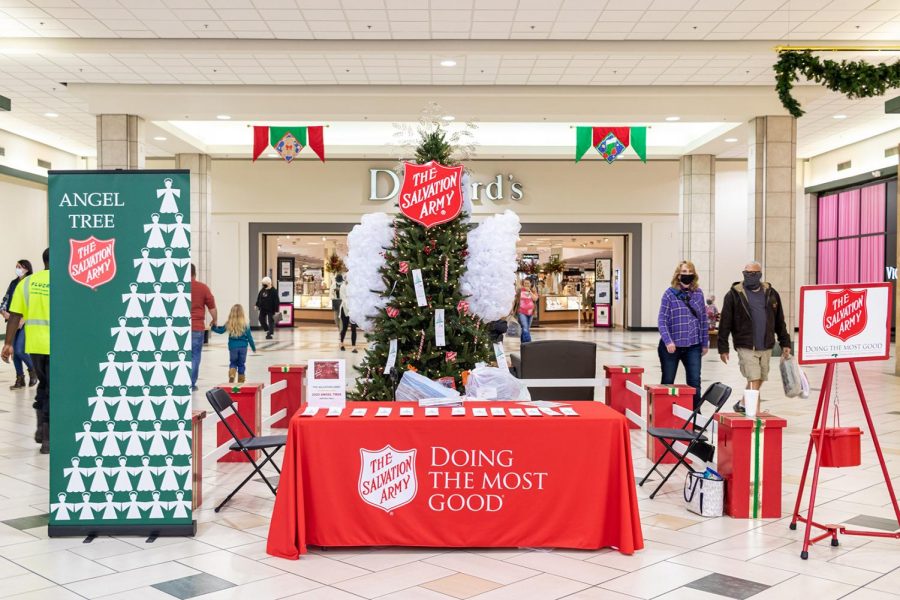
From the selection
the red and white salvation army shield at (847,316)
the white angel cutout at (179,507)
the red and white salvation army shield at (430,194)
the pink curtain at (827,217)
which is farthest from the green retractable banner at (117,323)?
the pink curtain at (827,217)

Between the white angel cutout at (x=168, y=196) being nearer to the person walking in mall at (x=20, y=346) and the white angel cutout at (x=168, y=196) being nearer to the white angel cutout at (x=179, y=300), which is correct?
the white angel cutout at (x=179, y=300)

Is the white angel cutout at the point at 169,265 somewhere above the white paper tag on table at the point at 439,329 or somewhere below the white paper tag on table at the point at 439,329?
above

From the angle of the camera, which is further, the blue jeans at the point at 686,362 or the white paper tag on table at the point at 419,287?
the blue jeans at the point at 686,362

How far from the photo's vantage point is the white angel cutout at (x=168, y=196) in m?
4.23

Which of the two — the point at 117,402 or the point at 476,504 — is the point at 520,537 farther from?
the point at 117,402

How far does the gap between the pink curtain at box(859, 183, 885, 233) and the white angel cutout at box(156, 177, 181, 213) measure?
1806 centimetres

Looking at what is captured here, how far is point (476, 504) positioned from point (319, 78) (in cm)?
1031

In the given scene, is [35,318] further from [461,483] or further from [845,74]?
[845,74]

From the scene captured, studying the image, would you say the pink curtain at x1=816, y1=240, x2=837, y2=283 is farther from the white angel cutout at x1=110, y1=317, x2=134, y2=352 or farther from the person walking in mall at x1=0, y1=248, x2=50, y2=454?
the white angel cutout at x1=110, y1=317, x2=134, y2=352

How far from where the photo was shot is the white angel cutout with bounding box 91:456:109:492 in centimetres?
424

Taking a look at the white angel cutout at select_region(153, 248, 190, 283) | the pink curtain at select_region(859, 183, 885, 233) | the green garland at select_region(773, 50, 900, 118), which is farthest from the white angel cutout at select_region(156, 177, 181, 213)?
the pink curtain at select_region(859, 183, 885, 233)

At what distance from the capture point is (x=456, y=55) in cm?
1140

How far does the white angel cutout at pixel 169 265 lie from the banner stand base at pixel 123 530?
1315 millimetres

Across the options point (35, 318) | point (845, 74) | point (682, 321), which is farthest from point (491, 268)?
point (35, 318)
